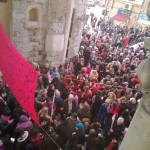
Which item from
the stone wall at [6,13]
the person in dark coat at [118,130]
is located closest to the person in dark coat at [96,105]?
the person in dark coat at [118,130]

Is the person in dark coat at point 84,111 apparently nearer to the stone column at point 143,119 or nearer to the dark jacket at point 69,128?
the dark jacket at point 69,128

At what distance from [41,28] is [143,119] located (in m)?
9.27

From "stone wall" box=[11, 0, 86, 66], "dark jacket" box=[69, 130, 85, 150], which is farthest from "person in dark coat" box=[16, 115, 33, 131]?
"stone wall" box=[11, 0, 86, 66]

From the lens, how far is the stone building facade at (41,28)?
974 centimetres

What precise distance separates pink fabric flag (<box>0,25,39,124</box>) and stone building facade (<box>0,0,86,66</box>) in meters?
5.69

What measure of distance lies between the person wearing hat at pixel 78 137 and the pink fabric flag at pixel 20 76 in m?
2.00

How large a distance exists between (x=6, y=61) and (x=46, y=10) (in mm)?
6602

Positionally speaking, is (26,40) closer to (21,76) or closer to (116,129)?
(116,129)

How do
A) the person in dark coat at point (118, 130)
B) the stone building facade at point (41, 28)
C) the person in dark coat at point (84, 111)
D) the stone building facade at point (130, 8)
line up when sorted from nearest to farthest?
the person in dark coat at point (118, 130) < the person in dark coat at point (84, 111) < the stone building facade at point (41, 28) < the stone building facade at point (130, 8)

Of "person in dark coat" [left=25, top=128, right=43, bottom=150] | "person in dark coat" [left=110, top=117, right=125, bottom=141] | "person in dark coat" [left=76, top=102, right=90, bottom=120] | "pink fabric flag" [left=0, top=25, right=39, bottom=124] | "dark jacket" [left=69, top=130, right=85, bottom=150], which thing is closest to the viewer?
"pink fabric flag" [left=0, top=25, right=39, bottom=124]

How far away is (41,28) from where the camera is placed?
34.3 ft

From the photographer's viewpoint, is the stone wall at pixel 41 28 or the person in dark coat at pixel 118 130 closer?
the person in dark coat at pixel 118 130

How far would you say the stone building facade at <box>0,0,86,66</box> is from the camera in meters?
9.74

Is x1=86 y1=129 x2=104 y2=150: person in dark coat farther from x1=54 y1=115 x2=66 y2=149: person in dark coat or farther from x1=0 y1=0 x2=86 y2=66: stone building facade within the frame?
x1=0 y1=0 x2=86 y2=66: stone building facade
